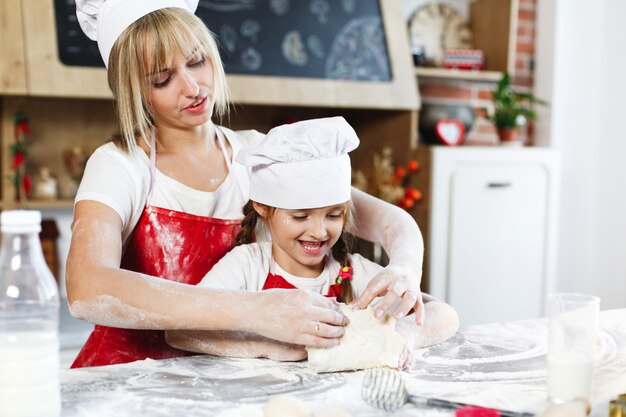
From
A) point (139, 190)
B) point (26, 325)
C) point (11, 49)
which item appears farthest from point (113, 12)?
point (11, 49)

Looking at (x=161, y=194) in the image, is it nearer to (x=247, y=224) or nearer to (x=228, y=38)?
(x=247, y=224)

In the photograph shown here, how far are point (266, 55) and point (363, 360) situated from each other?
193 cm

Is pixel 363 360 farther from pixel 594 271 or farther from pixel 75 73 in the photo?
pixel 594 271

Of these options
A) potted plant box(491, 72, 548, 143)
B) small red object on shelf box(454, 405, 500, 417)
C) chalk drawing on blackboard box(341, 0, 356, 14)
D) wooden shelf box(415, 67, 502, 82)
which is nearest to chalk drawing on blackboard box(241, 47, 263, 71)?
chalk drawing on blackboard box(341, 0, 356, 14)

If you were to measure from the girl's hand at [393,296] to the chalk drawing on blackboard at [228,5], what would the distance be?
5.98ft

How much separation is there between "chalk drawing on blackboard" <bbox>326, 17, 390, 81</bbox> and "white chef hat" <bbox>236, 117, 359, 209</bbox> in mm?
1683

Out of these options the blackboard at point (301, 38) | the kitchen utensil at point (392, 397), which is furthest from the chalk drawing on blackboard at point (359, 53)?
the kitchen utensil at point (392, 397)

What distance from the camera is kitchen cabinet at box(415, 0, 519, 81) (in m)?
3.35

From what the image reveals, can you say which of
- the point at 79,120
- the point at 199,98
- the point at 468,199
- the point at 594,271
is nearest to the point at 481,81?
the point at 468,199

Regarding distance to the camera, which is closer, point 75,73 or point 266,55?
point 75,73

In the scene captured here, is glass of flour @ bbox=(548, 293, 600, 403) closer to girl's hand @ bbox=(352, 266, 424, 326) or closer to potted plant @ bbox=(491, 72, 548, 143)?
girl's hand @ bbox=(352, 266, 424, 326)

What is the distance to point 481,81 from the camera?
11.9 feet

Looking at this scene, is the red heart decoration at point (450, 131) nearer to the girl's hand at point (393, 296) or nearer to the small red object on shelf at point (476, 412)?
the girl's hand at point (393, 296)

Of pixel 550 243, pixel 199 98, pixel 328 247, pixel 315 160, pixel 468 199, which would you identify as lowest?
pixel 550 243
